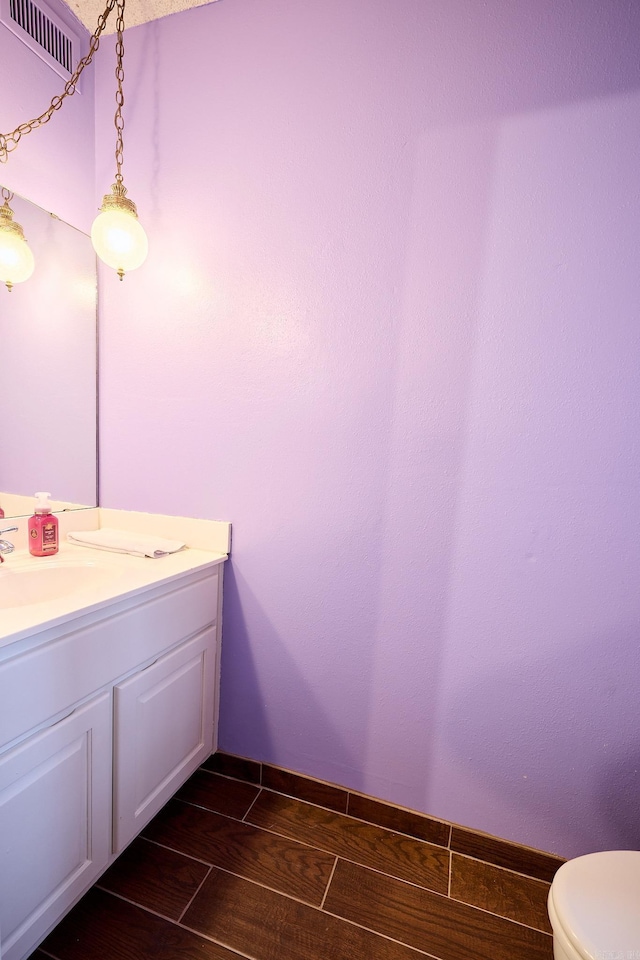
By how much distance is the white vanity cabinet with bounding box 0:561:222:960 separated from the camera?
779 mm

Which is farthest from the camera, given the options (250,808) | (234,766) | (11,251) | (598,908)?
(234,766)

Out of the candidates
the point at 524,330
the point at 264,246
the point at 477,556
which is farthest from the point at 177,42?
the point at 477,556

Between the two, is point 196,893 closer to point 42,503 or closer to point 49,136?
point 42,503

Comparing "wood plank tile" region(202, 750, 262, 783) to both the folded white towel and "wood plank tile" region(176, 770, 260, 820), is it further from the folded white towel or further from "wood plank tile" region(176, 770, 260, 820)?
the folded white towel

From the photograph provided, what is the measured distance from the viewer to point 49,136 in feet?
4.19

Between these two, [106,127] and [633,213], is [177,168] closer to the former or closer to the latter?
[106,127]

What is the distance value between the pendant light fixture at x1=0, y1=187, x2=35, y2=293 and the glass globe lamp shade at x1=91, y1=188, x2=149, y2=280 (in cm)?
26

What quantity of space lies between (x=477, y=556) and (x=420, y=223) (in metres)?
0.95

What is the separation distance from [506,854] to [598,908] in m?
0.58

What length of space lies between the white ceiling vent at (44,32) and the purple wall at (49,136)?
0.02 meters

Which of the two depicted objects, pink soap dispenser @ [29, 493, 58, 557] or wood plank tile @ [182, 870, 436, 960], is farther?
pink soap dispenser @ [29, 493, 58, 557]

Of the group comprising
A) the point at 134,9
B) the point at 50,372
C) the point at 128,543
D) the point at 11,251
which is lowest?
the point at 128,543

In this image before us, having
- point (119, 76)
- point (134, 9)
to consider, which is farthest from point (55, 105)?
point (134, 9)

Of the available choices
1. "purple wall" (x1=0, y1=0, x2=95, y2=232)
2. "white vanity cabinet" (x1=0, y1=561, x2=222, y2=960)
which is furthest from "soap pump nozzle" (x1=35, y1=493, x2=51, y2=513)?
"purple wall" (x1=0, y1=0, x2=95, y2=232)
